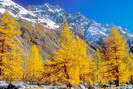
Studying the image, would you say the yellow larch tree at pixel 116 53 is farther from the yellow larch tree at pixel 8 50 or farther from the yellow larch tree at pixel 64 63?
the yellow larch tree at pixel 8 50

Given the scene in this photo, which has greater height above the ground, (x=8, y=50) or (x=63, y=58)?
(x=8, y=50)

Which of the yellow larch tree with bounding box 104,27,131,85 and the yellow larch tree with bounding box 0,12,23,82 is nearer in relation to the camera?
the yellow larch tree with bounding box 0,12,23,82

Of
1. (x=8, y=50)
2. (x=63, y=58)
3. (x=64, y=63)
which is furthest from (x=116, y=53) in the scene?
(x=8, y=50)

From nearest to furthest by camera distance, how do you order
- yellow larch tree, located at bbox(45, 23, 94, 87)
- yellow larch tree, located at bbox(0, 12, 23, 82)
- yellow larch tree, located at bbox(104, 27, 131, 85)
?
Answer: 1. yellow larch tree, located at bbox(0, 12, 23, 82)
2. yellow larch tree, located at bbox(45, 23, 94, 87)
3. yellow larch tree, located at bbox(104, 27, 131, 85)

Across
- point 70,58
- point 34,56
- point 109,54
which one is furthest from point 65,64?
point 34,56

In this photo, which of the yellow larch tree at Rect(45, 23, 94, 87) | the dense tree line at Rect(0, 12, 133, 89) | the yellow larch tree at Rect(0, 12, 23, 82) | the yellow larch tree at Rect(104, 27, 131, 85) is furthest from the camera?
the yellow larch tree at Rect(104, 27, 131, 85)

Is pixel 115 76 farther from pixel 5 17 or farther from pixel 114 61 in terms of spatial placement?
pixel 5 17

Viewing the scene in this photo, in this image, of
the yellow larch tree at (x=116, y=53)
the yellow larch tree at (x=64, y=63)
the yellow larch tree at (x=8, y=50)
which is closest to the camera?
the yellow larch tree at (x=8, y=50)

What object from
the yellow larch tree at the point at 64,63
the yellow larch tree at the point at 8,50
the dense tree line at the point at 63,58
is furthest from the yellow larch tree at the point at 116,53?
the yellow larch tree at the point at 8,50

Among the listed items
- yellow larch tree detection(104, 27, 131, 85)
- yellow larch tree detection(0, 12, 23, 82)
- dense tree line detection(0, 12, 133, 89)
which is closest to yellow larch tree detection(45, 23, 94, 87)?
dense tree line detection(0, 12, 133, 89)

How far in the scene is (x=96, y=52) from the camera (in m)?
53.8

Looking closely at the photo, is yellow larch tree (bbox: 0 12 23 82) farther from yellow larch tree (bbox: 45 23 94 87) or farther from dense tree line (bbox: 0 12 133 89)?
yellow larch tree (bbox: 45 23 94 87)

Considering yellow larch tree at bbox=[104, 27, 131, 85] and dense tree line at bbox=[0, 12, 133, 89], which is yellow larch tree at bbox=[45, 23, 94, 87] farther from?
yellow larch tree at bbox=[104, 27, 131, 85]

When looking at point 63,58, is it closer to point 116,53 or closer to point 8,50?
point 8,50
